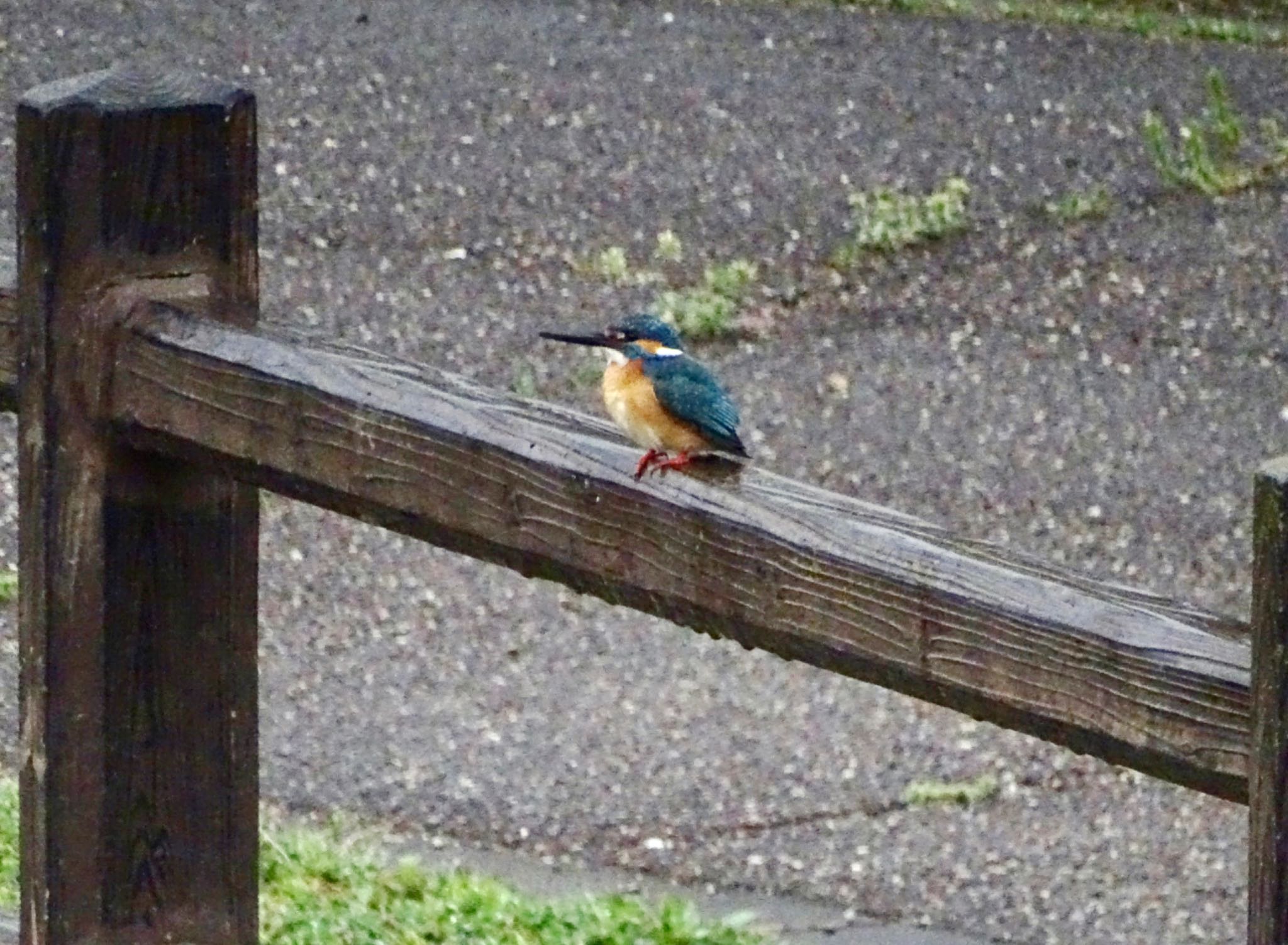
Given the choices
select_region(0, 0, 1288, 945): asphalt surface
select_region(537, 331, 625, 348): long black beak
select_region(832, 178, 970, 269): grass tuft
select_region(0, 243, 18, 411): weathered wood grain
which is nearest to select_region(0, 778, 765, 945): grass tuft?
select_region(0, 0, 1288, 945): asphalt surface

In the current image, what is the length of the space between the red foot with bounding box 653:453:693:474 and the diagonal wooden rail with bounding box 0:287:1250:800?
0.02 meters

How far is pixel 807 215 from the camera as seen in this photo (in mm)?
7230

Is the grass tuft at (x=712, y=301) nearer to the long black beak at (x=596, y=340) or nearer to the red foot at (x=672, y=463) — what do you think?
the long black beak at (x=596, y=340)

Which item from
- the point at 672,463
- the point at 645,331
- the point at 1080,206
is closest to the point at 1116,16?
the point at 1080,206

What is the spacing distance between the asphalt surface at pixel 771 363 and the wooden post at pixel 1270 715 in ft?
4.28

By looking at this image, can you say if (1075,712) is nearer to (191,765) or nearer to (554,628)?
(191,765)

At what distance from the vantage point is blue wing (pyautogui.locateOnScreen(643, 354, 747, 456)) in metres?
2.65

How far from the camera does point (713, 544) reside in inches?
75.1

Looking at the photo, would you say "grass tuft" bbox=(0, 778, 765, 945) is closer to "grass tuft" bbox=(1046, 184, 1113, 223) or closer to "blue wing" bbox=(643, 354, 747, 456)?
"blue wing" bbox=(643, 354, 747, 456)

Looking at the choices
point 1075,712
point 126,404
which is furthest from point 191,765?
point 1075,712

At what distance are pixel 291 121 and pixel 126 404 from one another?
222 inches

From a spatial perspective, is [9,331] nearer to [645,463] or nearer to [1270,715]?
[645,463]

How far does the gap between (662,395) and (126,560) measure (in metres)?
0.67

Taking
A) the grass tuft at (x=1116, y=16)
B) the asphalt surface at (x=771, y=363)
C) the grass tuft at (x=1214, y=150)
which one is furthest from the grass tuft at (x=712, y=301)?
the grass tuft at (x=1116, y=16)
